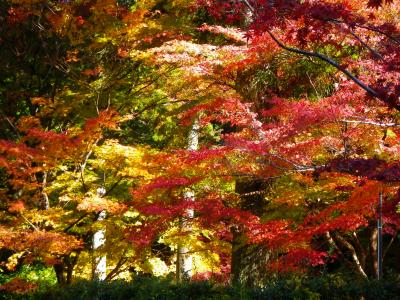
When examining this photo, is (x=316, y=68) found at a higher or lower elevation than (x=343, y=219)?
higher

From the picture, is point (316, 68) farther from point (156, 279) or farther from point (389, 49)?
point (156, 279)

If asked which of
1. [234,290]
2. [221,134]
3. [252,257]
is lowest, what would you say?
[234,290]

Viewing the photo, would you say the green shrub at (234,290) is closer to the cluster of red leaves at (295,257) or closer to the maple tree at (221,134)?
the cluster of red leaves at (295,257)

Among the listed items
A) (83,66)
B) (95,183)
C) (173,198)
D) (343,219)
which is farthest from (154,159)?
(83,66)

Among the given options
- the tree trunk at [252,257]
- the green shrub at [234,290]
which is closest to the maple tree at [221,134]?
the tree trunk at [252,257]

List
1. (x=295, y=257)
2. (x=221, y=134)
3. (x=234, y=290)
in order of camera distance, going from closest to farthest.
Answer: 1. (x=234, y=290)
2. (x=295, y=257)
3. (x=221, y=134)

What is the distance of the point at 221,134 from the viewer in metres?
7.68

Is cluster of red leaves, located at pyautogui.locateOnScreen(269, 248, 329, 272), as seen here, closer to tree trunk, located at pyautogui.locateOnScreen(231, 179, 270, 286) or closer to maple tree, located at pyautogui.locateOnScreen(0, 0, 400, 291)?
maple tree, located at pyautogui.locateOnScreen(0, 0, 400, 291)

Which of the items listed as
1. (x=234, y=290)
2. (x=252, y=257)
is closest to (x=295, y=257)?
(x=234, y=290)

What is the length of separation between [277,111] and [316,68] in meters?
1.80

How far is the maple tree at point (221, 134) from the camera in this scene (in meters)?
6.29

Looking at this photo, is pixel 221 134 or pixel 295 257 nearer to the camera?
pixel 295 257

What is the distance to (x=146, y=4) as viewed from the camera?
9.45 m

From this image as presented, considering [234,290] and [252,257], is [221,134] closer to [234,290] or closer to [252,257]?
[252,257]
